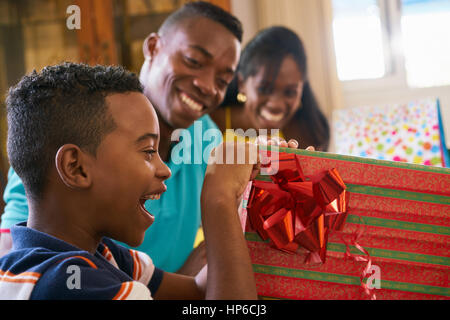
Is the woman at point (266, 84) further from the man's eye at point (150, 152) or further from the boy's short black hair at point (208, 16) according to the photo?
the man's eye at point (150, 152)

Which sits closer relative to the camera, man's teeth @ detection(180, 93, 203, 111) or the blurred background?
man's teeth @ detection(180, 93, 203, 111)

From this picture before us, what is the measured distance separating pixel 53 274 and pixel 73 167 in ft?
0.48

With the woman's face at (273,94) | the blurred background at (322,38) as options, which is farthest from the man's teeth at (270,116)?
the blurred background at (322,38)

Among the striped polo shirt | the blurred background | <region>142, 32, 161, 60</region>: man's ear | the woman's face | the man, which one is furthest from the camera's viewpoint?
the blurred background

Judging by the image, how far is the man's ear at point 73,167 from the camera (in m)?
0.57

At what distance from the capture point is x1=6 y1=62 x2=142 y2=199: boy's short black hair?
1.90 feet

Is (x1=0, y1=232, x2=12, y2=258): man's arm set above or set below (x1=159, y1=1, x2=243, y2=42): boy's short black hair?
below

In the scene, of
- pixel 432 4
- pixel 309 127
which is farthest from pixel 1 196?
pixel 432 4

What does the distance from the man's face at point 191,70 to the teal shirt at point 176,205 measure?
0.09 m

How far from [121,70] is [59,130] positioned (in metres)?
0.14

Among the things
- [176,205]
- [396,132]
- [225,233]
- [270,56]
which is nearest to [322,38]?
[270,56]

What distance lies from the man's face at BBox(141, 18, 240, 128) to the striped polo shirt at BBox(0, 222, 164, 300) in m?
0.61

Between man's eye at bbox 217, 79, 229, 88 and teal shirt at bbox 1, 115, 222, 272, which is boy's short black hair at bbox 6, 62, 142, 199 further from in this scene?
man's eye at bbox 217, 79, 229, 88

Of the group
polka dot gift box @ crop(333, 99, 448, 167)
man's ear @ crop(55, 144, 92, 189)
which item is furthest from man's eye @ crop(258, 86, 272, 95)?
man's ear @ crop(55, 144, 92, 189)
